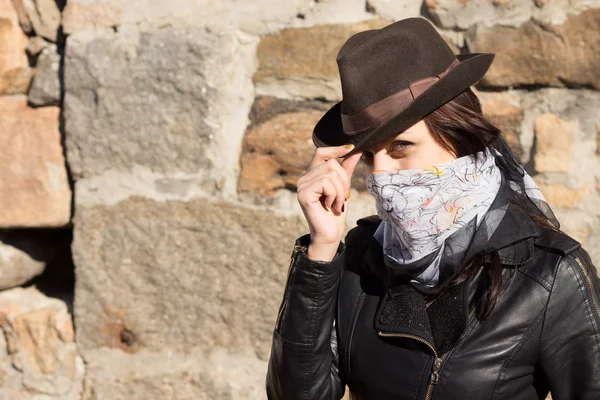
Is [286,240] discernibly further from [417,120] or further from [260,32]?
[417,120]

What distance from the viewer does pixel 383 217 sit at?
1560 millimetres

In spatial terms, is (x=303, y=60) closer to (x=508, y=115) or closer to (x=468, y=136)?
(x=508, y=115)

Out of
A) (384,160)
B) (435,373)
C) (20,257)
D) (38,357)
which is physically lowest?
(38,357)

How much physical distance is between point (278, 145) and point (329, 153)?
0.56m

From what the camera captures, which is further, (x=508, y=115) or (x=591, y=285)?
(x=508, y=115)

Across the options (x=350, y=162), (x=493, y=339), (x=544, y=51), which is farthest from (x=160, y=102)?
(x=493, y=339)

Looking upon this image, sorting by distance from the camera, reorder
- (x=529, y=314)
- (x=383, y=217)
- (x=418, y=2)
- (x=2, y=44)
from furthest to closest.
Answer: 1. (x=2, y=44)
2. (x=418, y=2)
3. (x=383, y=217)
4. (x=529, y=314)

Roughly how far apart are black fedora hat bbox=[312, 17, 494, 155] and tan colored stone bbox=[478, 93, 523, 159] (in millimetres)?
512

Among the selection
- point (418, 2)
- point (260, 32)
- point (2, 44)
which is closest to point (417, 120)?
point (418, 2)

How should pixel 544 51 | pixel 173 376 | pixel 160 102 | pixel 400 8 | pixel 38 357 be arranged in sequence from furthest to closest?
pixel 38 357, pixel 173 376, pixel 160 102, pixel 400 8, pixel 544 51

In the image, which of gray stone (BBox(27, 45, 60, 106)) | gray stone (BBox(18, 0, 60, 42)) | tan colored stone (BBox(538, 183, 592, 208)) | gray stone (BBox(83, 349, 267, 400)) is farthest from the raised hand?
gray stone (BBox(18, 0, 60, 42))

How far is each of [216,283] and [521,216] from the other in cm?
104

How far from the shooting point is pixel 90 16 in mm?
2250

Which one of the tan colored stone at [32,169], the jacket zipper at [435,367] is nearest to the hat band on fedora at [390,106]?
the jacket zipper at [435,367]
